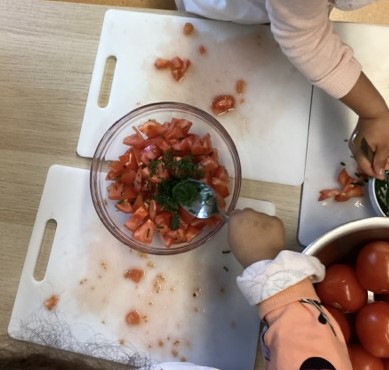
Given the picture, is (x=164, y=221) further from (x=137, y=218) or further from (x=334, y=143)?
(x=334, y=143)

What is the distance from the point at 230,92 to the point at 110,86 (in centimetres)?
20

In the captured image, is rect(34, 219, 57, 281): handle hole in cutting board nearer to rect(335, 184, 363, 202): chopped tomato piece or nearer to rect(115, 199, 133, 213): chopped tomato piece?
rect(115, 199, 133, 213): chopped tomato piece

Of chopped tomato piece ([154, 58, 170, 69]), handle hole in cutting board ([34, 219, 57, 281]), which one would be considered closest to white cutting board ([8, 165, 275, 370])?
handle hole in cutting board ([34, 219, 57, 281])

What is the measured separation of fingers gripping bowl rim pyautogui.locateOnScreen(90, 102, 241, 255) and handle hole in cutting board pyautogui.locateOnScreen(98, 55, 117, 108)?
0.22 ft

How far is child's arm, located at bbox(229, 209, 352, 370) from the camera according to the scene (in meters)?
0.58

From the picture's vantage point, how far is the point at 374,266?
2.17 feet

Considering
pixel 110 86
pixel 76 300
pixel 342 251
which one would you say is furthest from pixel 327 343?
pixel 110 86

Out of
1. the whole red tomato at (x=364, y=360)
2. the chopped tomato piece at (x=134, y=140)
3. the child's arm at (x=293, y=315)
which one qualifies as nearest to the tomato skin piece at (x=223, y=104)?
the chopped tomato piece at (x=134, y=140)

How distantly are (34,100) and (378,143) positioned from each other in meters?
0.55

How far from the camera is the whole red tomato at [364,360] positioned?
2.20ft

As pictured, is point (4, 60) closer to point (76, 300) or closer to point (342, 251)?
point (76, 300)

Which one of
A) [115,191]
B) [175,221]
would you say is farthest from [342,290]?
[115,191]

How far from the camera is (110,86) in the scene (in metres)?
0.88

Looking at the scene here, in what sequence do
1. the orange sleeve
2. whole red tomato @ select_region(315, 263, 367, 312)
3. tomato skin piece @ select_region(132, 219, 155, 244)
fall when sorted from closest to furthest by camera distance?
the orange sleeve, whole red tomato @ select_region(315, 263, 367, 312), tomato skin piece @ select_region(132, 219, 155, 244)
